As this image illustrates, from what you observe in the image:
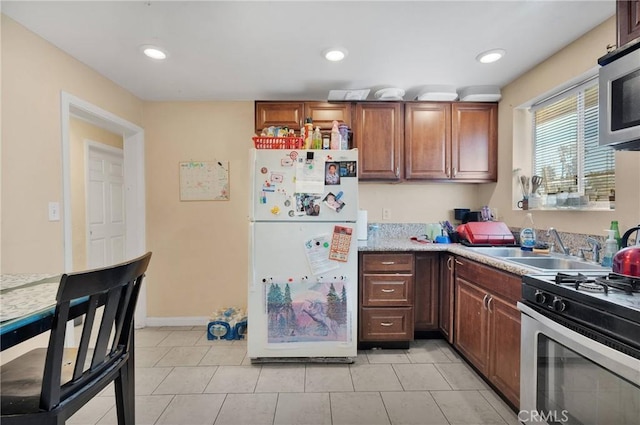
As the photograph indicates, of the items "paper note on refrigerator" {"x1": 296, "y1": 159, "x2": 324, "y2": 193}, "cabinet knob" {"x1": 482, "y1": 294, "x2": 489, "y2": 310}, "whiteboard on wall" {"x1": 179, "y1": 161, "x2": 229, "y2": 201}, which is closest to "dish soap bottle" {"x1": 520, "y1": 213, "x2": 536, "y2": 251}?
"cabinet knob" {"x1": 482, "y1": 294, "x2": 489, "y2": 310}

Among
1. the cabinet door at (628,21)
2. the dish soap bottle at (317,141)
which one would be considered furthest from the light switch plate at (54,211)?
the cabinet door at (628,21)

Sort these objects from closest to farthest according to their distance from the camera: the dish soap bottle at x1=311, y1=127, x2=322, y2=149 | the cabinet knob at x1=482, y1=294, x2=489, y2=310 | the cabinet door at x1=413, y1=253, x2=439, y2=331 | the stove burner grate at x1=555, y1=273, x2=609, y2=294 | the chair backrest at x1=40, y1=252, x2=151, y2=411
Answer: the chair backrest at x1=40, y1=252, x2=151, y2=411 → the stove burner grate at x1=555, y1=273, x2=609, y2=294 → the cabinet knob at x1=482, y1=294, x2=489, y2=310 → the dish soap bottle at x1=311, y1=127, x2=322, y2=149 → the cabinet door at x1=413, y1=253, x2=439, y2=331

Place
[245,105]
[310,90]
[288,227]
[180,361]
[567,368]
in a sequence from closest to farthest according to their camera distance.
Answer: [567,368] < [288,227] < [180,361] < [310,90] < [245,105]

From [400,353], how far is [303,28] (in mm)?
2498

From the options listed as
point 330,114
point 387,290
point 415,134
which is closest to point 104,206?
point 330,114

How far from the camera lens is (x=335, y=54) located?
2.05 meters

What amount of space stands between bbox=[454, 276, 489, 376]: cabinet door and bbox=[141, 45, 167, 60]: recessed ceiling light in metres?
2.73

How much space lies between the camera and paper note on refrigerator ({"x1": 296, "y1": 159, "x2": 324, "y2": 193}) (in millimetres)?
2180

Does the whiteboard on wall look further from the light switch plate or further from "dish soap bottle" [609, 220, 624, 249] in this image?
"dish soap bottle" [609, 220, 624, 249]

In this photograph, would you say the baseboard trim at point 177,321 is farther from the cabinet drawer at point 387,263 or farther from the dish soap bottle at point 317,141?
the dish soap bottle at point 317,141

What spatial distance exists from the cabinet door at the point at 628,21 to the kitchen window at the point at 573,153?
70cm

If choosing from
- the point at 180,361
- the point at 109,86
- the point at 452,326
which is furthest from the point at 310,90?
the point at 180,361

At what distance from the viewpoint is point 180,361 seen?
2.33 m

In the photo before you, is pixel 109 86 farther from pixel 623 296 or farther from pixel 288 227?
pixel 623 296
